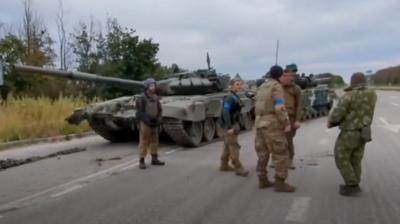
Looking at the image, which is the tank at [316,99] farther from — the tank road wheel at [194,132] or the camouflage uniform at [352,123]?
the camouflage uniform at [352,123]

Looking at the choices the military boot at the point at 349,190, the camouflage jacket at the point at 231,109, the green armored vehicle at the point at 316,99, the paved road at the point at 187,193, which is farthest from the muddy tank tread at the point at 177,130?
the green armored vehicle at the point at 316,99

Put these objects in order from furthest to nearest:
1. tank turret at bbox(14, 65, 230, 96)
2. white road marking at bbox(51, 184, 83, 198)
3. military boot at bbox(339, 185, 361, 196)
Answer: tank turret at bbox(14, 65, 230, 96) → white road marking at bbox(51, 184, 83, 198) → military boot at bbox(339, 185, 361, 196)

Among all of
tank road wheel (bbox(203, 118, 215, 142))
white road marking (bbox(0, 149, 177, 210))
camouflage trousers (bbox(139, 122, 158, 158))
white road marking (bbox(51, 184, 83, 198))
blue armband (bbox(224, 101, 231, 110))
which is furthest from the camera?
tank road wheel (bbox(203, 118, 215, 142))

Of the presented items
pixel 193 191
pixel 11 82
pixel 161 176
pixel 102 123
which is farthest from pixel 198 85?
pixel 11 82

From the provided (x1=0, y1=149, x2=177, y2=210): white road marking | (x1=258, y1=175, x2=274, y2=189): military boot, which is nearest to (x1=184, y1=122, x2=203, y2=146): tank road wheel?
(x1=0, y1=149, x2=177, y2=210): white road marking

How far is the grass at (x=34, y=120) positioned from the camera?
54.4 feet

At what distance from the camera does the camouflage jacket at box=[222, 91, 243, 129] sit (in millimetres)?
9812

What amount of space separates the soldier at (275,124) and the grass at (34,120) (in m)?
9.47

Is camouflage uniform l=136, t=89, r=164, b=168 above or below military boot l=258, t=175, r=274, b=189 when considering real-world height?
above

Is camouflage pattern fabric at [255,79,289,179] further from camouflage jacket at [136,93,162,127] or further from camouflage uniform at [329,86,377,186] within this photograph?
camouflage jacket at [136,93,162,127]

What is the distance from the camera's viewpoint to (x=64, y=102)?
2086cm

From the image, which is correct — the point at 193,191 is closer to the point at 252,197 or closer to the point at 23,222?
the point at 252,197

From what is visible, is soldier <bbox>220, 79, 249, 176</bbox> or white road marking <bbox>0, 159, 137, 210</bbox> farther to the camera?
soldier <bbox>220, 79, 249, 176</bbox>

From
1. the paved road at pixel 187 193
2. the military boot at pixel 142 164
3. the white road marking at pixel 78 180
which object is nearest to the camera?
the paved road at pixel 187 193
